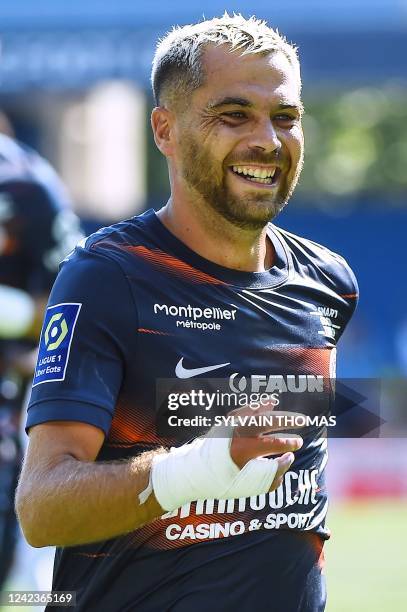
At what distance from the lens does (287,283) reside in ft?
12.0

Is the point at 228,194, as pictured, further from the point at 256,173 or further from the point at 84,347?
the point at 84,347

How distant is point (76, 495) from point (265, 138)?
102 centimetres

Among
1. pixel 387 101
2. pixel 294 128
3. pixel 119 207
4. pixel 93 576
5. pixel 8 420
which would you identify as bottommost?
pixel 93 576

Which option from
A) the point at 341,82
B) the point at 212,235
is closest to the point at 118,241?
the point at 212,235

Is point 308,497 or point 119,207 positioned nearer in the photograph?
point 308,497

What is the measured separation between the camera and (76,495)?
2.97 meters

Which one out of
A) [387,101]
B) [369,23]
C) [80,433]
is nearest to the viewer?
[80,433]

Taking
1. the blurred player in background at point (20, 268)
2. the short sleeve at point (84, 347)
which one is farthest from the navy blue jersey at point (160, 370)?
the blurred player in background at point (20, 268)

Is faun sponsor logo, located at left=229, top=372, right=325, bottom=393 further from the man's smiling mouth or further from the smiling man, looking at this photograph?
the man's smiling mouth

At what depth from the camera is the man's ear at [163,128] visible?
3.59 metres

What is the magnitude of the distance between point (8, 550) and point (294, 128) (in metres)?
4.45

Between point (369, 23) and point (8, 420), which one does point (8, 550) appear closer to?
point (8, 420)

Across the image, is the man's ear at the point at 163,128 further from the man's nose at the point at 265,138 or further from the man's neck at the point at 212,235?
the man's nose at the point at 265,138

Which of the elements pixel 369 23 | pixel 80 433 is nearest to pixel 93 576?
pixel 80 433
